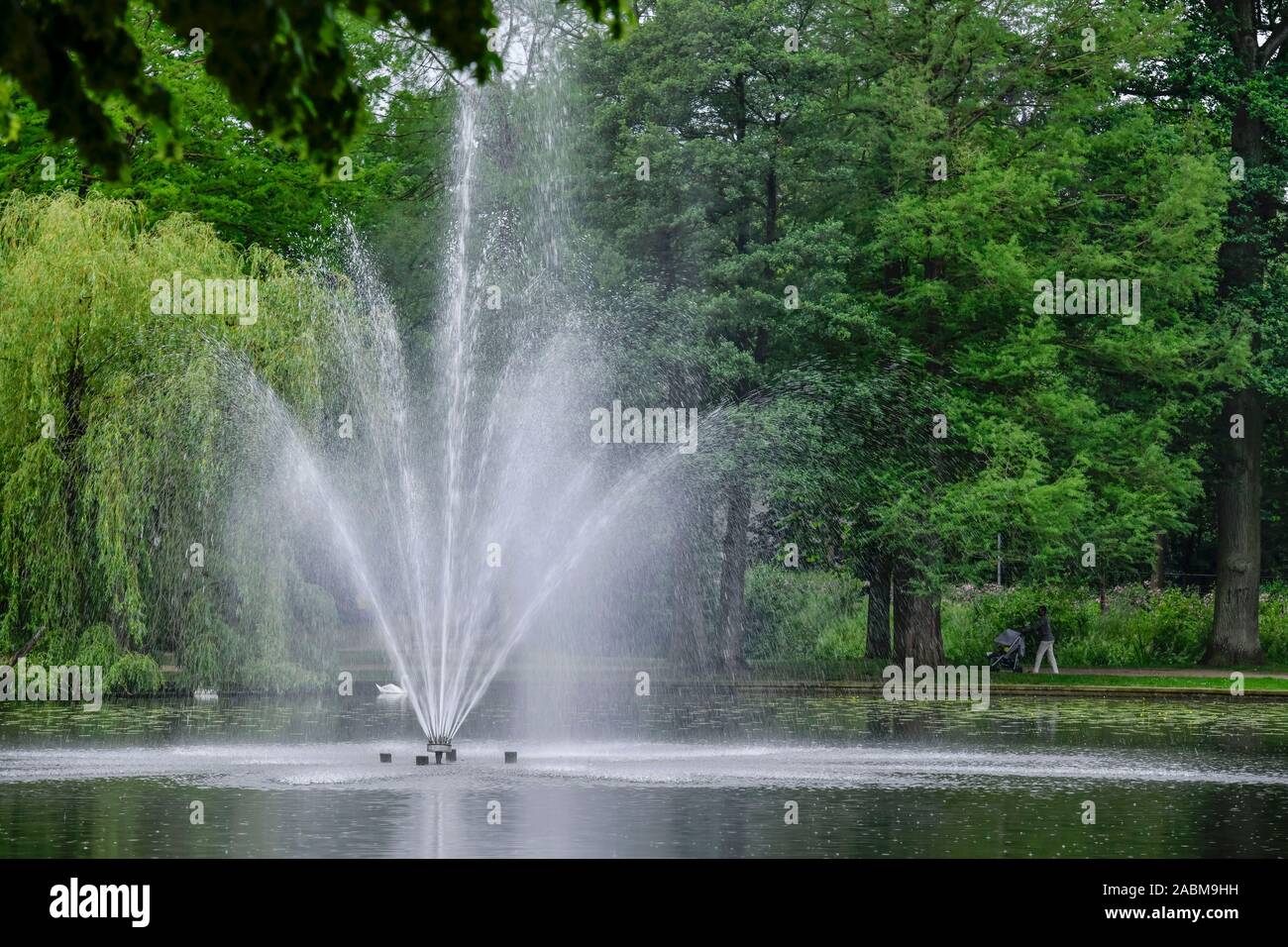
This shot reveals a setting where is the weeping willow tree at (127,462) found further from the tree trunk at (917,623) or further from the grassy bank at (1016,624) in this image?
the grassy bank at (1016,624)

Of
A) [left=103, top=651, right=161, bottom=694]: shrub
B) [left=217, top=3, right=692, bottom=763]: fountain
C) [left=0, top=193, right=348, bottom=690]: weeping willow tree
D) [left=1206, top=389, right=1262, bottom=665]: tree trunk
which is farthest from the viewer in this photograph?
[left=1206, top=389, right=1262, bottom=665]: tree trunk

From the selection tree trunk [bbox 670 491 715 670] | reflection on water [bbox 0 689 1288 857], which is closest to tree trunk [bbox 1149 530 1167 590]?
tree trunk [bbox 670 491 715 670]

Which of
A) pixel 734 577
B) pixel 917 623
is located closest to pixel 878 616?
pixel 917 623

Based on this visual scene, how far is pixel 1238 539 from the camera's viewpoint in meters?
44.4

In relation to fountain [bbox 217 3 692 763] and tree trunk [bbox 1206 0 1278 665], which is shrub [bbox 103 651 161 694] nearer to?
fountain [bbox 217 3 692 763]

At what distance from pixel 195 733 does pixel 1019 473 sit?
19744 mm

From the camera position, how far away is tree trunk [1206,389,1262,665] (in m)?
43.7

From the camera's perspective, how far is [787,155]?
40781 millimetres

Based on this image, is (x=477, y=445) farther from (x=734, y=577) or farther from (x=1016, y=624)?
(x=1016, y=624)

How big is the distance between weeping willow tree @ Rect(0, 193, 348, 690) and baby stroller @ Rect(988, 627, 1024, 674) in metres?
17.1

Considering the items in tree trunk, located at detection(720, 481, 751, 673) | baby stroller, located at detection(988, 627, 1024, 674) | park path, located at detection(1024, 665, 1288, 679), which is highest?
tree trunk, located at detection(720, 481, 751, 673)

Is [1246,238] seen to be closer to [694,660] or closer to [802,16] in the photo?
[802,16]

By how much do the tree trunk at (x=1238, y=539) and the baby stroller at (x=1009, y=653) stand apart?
198 inches

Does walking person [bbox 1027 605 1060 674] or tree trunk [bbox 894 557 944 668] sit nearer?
tree trunk [bbox 894 557 944 668]
